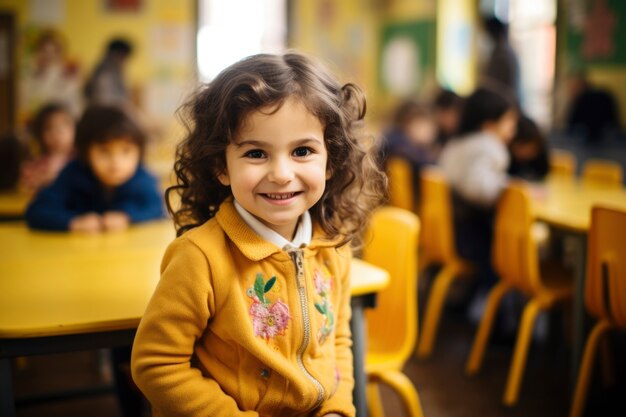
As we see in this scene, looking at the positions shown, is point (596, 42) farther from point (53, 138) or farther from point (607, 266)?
point (53, 138)

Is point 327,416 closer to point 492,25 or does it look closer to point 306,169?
point 306,169

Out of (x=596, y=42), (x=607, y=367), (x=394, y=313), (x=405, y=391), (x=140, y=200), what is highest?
(x=596, y=42)

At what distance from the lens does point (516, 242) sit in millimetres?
2434

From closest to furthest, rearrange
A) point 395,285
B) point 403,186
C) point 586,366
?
point 395,285 < point 586,366 < point 403,186

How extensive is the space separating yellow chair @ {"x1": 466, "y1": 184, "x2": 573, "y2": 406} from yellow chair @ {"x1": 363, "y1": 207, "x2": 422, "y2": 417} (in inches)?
30.2

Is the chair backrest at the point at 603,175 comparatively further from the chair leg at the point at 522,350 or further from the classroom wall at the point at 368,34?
the classroom wall at the point at 368,34

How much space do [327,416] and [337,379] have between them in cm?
9

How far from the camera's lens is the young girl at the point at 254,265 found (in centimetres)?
105

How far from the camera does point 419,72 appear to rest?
6863mm

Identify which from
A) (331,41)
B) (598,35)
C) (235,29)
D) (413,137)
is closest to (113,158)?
(413,137)

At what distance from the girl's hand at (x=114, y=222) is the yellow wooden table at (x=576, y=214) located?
4.70ft

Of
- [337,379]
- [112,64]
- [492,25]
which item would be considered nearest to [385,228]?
[337,379]

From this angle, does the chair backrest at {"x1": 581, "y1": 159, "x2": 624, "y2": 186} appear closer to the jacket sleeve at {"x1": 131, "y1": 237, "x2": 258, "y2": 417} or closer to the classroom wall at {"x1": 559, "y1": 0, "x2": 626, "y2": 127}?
the classroom wall at {"x1": 559, "y1": 0, "x2": 626, "y2": 127}

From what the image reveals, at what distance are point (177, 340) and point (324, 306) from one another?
0.95ft
